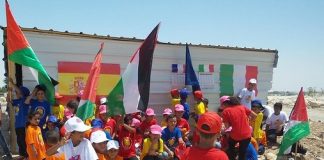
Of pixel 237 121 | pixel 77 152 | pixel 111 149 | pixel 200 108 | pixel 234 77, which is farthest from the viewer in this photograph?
pixel 234 77

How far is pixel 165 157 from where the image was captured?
6.38 m

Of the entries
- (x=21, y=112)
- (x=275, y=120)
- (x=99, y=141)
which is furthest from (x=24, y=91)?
(x=275, y=120)

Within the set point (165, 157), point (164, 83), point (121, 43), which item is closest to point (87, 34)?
point (121, 43)

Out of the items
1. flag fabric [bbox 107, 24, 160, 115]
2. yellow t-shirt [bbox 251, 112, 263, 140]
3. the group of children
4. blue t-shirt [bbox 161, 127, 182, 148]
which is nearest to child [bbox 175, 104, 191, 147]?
the group of children

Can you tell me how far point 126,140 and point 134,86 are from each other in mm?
1074

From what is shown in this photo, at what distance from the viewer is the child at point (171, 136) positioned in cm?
680

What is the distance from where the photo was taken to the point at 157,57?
30.1ft

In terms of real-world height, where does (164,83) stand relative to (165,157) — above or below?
above

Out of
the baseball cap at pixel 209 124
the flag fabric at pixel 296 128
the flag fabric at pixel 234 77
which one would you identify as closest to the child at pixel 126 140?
the baseball cap at pixel 209 124

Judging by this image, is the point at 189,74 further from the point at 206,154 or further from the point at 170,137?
the point at 206,154

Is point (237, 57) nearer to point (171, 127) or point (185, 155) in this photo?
point (171, 127)

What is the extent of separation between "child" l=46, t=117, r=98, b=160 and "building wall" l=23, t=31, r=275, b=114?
136 inches

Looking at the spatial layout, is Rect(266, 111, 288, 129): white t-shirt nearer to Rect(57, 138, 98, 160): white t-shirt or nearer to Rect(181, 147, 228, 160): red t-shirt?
Rect(57, 138, 98, 160): white t-shirt

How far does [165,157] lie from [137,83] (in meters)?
1.42
